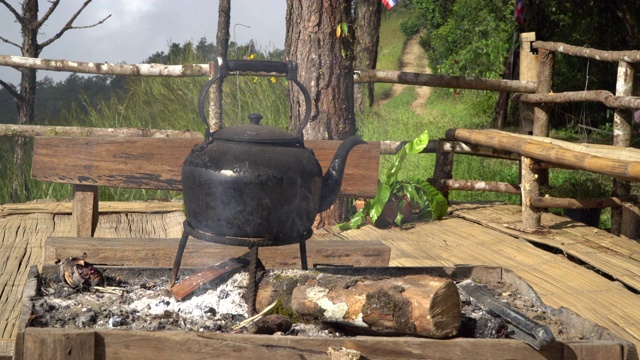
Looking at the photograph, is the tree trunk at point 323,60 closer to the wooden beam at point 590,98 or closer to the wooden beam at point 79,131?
the wooden beam at point 79,131

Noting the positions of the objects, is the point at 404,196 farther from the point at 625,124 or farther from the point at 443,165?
the point at 625,124

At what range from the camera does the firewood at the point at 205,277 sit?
260cm

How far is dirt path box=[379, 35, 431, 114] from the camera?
15383 mm

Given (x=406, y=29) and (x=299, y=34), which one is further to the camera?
(x=406, y=29)

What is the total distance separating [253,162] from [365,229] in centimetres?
258

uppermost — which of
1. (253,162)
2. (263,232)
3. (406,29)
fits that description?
(406,29)

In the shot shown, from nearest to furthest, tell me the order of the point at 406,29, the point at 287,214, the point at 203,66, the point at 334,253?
the point at 287,214 → the point at 334,253 → the point at 203,66 → the point at 406,29

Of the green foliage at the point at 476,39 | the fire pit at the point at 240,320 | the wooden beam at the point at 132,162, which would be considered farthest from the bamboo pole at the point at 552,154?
the green foliage at the point at 476,39

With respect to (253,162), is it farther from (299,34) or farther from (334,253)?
(299,34)

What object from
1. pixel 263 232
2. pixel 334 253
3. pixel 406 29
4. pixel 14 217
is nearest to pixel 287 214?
pixel 263 232

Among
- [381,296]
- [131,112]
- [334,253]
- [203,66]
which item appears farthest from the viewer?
[131,112]

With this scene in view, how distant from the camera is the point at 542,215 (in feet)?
17.3

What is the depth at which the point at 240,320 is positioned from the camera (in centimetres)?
246

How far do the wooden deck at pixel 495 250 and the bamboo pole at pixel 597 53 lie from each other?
3.44 ft
